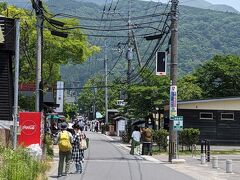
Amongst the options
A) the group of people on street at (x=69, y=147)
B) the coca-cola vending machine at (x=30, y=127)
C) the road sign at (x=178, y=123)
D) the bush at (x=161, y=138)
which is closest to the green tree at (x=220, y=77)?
the bush at (x=161, y=138)

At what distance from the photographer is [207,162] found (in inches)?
1017

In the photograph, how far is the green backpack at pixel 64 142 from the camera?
16156 mm

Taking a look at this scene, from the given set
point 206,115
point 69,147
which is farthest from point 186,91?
point 69,147

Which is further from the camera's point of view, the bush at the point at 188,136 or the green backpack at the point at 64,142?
the bush at the point at 188,136

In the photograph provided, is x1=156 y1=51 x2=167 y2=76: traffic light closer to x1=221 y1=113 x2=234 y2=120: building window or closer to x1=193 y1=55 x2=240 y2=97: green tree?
x1=221 y1=113 x2=234 y2=120: building window

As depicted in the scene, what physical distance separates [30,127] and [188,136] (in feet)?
49.8

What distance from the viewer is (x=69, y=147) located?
1619 cm

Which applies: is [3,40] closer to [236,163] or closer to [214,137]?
[236,163]

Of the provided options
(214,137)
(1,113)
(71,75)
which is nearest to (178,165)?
(1,113)

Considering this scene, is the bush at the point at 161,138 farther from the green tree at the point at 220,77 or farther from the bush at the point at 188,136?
the green tree at the point at 220,77

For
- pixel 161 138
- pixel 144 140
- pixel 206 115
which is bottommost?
pixel 161 138

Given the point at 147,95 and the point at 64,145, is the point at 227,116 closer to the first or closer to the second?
the point at 147,95

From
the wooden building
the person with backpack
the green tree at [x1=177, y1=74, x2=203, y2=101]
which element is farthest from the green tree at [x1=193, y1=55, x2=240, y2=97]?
the person with backpack

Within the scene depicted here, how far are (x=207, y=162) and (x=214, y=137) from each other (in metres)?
15.2
